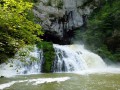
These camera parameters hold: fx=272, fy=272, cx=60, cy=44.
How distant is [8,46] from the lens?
986cm

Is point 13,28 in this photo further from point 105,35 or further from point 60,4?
point 60,4

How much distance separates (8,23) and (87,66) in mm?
13603

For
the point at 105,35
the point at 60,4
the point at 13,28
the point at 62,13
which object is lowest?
the point at 13,28

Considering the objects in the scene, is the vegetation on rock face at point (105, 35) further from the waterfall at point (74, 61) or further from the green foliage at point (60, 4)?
the green foliage at point (60, 4)

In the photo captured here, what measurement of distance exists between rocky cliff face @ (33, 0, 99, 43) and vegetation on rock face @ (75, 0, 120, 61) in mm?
2428

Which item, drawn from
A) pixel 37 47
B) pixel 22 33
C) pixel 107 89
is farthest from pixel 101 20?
pixel 22 33

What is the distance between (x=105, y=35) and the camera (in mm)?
25375

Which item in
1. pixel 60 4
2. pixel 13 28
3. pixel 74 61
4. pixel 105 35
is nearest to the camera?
pixel 13 28

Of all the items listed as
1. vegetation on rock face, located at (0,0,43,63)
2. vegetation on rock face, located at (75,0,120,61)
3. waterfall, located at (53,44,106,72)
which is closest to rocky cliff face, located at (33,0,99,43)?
vegetation on rock face, located at (75,0,120,61)

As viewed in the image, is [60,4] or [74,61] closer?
[74,61]

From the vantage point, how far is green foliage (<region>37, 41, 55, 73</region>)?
802 inches

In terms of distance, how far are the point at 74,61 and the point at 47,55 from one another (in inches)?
86.0

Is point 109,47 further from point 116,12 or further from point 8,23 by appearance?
point 8,23

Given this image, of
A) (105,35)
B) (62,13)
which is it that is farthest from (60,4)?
(105,35)
